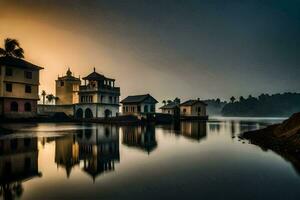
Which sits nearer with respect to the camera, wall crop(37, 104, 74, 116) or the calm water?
the calm water

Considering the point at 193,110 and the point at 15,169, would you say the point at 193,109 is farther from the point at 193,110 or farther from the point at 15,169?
the point at 15,169

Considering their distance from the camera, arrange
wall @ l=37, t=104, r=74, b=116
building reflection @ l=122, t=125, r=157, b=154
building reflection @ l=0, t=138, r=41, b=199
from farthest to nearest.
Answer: wall @ l=37, t=104, r=74, b=116
building reflection @ l=122, t=125, r=157, b=154
building reflection @ l=0, t=138, r=41, b=199

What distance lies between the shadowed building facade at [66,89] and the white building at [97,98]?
17.0ft

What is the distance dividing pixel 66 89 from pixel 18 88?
25015 mm

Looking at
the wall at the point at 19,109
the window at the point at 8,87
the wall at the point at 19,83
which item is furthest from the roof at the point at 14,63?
the wall at the point at 19,109

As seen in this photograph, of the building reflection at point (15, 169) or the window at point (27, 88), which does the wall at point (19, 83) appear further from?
the building reflection at point (15, 169)

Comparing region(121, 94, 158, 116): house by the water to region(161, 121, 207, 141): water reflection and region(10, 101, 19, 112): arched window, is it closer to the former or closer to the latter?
region(161, 121, 207, 141): water reflection

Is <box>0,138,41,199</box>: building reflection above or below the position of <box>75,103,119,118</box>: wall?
below

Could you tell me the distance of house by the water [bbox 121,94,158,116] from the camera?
7494cm

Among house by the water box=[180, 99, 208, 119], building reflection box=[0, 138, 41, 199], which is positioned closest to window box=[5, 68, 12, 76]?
building reflection box=[0, 138, 41, 199]

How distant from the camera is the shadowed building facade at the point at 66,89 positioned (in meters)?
73.6

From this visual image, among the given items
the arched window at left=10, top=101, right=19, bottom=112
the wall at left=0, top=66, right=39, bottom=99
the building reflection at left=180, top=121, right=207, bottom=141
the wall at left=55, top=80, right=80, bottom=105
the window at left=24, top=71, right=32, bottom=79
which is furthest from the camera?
the wall at left=55, top=80, right=80, bottom=105

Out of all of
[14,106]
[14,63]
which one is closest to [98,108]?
[14,106]

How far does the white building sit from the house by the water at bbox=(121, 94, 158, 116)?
8.04 m
